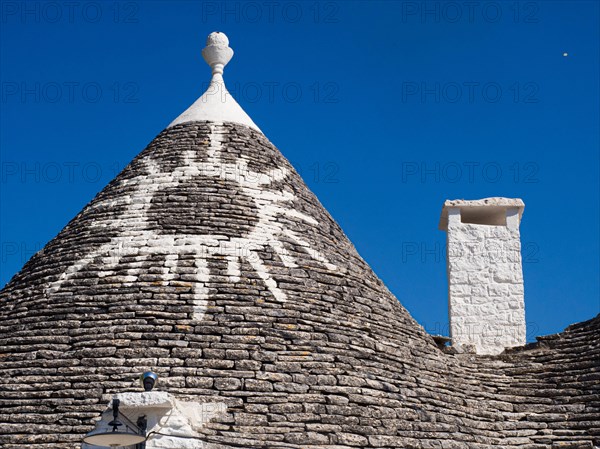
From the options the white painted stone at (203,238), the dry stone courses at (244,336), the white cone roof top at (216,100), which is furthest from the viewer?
the white cone roof top at (216,100)

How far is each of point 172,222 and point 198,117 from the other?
238 cm

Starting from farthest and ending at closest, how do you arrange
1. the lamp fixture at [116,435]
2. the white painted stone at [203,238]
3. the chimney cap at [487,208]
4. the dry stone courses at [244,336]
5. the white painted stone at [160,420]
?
the chimney cap at [487,208]
the white painted stone at [203,238]
the dry stone courses at [244,336]
the white painted stone at [160,420]
the lamp fixture at [116,435]

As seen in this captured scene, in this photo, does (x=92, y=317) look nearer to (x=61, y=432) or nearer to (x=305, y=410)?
(x=61, y=432)

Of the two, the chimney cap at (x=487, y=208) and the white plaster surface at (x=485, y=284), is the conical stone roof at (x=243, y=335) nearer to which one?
the white plaster surface at (x=485, y=284)

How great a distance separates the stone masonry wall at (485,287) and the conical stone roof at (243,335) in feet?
2.52

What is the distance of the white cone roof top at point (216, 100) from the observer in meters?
15.0

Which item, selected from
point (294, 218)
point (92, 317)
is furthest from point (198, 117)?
point (92, 317)

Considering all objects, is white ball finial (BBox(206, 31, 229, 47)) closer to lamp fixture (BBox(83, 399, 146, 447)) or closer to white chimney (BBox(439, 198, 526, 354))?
white chimney (BBox(439, 198, 526, 354))

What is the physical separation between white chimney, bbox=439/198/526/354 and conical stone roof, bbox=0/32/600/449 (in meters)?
0.81

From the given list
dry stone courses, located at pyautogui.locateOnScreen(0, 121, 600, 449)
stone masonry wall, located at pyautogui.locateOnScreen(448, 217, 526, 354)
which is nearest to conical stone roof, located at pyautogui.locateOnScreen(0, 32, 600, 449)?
dry stone courses, located at pyautogui.locateOnScreen(0, 121, 600, 449)

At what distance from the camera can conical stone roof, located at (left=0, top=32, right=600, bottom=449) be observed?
11062mm

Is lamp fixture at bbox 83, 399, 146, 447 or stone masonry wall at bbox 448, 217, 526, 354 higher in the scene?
stone masonry wall at bbox 448, 217, 526, 354

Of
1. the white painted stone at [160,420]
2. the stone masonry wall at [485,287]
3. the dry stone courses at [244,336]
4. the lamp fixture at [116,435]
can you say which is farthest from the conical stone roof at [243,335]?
the lamp fixture at [116,435]

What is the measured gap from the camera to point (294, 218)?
1360cm
